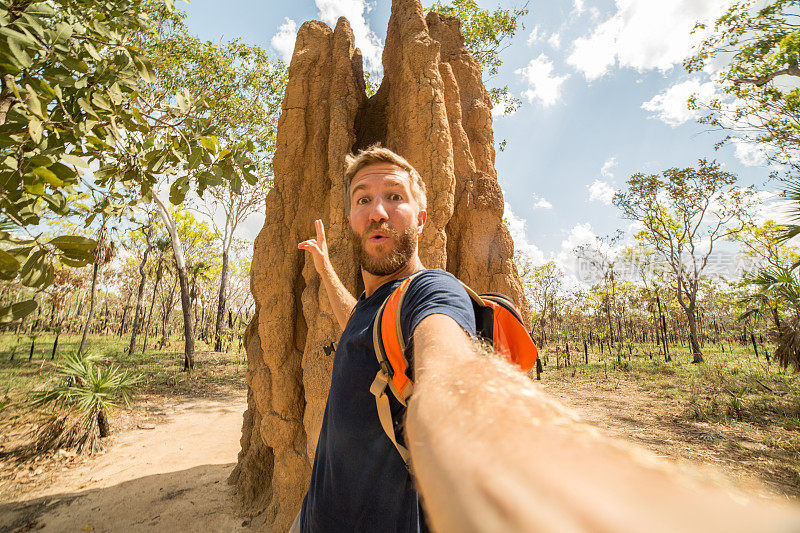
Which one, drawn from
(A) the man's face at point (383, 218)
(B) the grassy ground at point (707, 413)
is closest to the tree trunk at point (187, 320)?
(B) the grassy ground at point (707, 413)

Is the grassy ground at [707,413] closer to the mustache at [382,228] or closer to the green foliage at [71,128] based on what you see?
the mustache at [382,228]

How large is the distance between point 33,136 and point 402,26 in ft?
13.1

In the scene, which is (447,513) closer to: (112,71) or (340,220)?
(112,71)

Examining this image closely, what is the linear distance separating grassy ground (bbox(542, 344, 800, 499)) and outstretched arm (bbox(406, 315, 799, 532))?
249 centimetres

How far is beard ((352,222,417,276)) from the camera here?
1760mm

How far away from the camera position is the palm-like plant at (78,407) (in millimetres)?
6863

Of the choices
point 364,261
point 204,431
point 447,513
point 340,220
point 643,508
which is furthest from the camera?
point 204,431

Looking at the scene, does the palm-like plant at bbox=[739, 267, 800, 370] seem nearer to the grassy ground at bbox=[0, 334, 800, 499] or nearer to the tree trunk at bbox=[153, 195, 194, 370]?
the grassy ground at bbox=[0, 334, 800, 499]

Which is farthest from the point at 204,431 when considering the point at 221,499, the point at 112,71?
the point at 112,71

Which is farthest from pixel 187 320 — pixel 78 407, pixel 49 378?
pixel 78 407

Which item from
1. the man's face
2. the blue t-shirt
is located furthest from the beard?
the blue t-shirt

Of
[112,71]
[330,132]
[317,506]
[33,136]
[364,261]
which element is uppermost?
[330,132]

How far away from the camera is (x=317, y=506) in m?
1.56

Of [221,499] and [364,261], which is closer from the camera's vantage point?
[364,261]
